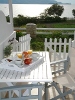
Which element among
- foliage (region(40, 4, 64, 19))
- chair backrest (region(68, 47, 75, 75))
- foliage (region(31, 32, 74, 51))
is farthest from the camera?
foliage (region(40, 4, 64, 19))

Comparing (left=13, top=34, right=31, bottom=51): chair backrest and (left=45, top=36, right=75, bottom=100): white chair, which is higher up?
(left=13, top=34, right=31, bottom=51): chair backrest

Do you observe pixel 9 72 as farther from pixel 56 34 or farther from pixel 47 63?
pixel 56 34

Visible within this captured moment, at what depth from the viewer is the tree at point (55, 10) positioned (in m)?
13.9

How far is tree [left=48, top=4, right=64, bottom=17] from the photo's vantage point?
13.9m

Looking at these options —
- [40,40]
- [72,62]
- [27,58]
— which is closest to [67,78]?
[72,62]

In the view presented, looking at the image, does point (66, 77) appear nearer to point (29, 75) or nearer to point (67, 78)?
point (67, 78)

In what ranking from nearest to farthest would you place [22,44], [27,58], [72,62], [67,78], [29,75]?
[29,75] → [27,58] → [67,78] → [72,62] → [22,44]

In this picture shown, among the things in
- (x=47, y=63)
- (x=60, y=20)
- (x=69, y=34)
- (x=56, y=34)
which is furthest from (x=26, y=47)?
(x=60, y=20)

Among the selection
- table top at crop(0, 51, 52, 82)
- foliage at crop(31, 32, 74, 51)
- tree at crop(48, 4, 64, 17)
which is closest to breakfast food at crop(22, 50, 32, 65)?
table top at crop(0, 51, 52, 82)

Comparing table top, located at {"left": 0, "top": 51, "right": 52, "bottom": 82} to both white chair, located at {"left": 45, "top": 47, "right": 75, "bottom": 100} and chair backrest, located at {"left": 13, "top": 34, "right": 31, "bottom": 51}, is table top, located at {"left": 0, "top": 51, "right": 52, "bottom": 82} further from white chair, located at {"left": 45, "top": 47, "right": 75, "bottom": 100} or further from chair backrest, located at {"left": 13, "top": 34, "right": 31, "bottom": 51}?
chair backrest, located at {"left": 13, "top": 34, "right": 31, "bottom": 51}

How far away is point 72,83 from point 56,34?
606cm

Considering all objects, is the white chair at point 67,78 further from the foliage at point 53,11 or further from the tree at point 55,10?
the tree at point 55,10

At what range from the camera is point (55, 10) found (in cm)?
1390

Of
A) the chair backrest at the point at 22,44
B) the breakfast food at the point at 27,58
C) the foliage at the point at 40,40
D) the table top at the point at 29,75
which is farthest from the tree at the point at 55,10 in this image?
the table top at the point at 29,75
